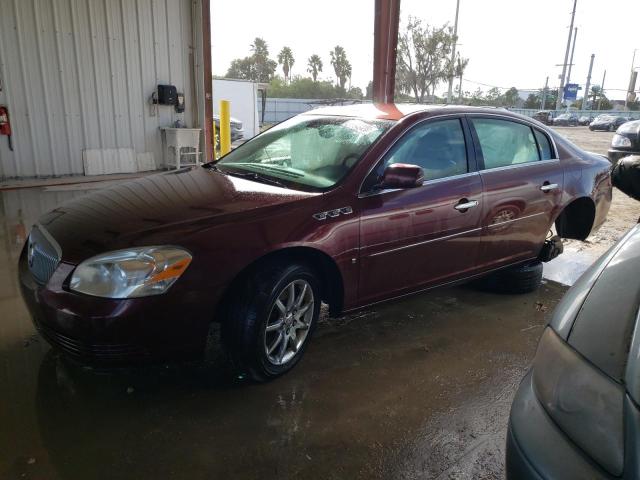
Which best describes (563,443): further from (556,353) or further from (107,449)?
(107,449)

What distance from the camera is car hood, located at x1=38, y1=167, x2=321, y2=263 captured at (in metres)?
2.32

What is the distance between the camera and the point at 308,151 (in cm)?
329

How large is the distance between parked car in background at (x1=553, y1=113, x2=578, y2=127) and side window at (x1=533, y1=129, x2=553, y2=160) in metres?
43.2

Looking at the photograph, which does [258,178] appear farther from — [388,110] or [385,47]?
[385,47]

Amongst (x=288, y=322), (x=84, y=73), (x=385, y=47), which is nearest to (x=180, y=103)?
(x=84, y=73)

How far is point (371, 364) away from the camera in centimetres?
296

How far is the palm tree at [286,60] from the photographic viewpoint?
2864 inches

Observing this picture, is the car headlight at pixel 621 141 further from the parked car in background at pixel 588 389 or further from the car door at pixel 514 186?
the parked car in background at pixel 588 389

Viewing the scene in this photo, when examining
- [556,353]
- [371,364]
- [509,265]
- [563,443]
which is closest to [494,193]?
[509,265]

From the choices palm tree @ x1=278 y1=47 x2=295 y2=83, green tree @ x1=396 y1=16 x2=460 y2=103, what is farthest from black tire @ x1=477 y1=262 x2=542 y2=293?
palm tree @ x1=278 y1=47 x2=295 y2=83

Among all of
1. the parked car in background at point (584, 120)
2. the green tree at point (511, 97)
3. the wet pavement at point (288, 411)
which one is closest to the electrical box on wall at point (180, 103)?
the wet pavement at point (288, 411)

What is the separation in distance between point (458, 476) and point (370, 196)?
1517 mm

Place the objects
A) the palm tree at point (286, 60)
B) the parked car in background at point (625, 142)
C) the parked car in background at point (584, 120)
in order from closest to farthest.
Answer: the parked car in background at point (625, 142) < the parked car in background at point (584, 120) < the palm tree at point (286, 60)

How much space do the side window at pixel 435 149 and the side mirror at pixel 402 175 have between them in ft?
0.60
